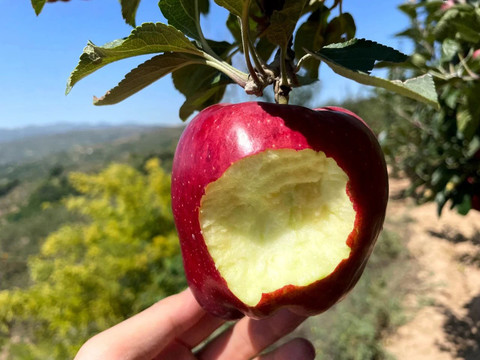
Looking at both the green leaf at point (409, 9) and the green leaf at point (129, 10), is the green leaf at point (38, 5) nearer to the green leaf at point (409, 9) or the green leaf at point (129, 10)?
the green leaf at point (129, 10)

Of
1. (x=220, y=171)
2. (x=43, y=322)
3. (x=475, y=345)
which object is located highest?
(x=220, y=171)

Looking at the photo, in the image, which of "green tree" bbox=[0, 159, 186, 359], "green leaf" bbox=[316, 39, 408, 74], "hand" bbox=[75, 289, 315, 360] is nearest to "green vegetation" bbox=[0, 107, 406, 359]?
"green tree" bbox=[0, 159, 186, 359]

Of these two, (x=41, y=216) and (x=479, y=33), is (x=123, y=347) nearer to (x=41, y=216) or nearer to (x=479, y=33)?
(x=479, y=33)

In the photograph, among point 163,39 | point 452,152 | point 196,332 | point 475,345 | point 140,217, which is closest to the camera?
point 163,39

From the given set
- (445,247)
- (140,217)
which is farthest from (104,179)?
(445,247)

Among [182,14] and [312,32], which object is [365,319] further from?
[182,14]

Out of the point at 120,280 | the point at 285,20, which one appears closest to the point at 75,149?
the point at 120,280

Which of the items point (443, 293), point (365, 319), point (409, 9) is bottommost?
point (443, 293)
